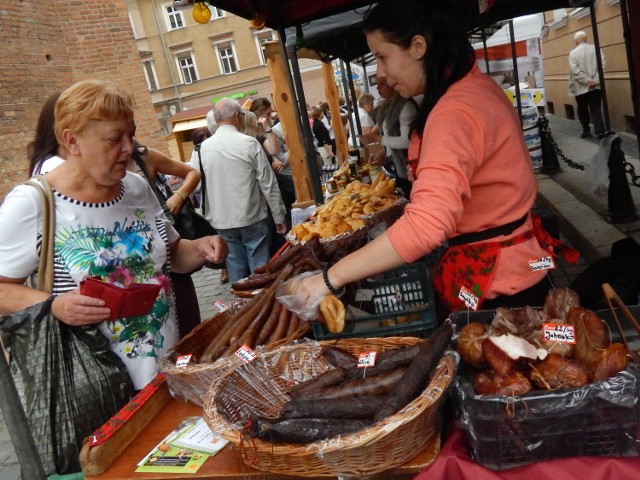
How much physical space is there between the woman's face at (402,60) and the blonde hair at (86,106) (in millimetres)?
1075

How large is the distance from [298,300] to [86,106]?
1.17m

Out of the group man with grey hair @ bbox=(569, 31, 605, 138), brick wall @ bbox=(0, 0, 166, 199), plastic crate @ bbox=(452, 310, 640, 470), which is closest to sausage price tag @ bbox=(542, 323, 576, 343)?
plastic crate @ bbox=(452, 310, 640, 470)

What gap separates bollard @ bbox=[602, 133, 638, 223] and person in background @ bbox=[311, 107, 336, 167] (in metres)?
9.53

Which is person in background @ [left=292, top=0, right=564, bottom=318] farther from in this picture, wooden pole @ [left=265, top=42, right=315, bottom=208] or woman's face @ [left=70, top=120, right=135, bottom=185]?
wooden pole @ [left=265, top=42, right=315, bottom=208]

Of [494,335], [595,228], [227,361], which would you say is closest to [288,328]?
[227,361]

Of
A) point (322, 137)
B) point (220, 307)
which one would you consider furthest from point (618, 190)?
point (322, 137)

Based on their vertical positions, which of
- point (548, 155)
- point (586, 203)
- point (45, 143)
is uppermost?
point (45, 143)

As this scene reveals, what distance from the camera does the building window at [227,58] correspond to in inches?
1708

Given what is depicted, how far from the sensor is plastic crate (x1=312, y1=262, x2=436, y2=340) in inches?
85.1

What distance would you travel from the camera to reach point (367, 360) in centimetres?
189

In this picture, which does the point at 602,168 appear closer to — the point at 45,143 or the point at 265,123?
the point at 45,143

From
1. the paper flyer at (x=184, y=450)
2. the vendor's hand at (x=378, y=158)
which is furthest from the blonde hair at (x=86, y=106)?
the vendor's hand at (x=378, y=158)

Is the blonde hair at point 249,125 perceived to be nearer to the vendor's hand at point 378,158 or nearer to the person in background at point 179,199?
the vendor's hand at point 378,158

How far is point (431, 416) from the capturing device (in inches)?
64.2
